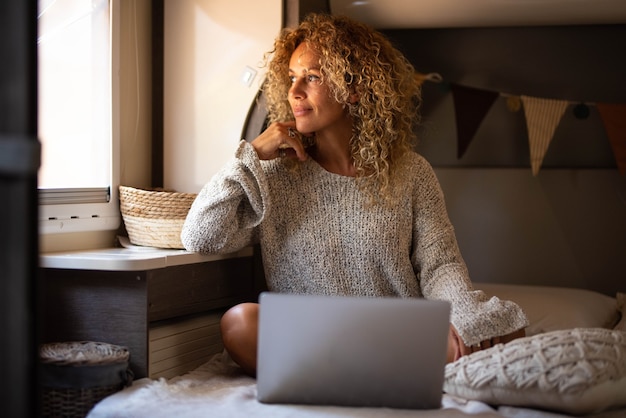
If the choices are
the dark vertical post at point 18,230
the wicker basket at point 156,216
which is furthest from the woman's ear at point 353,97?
the dark vertical post at point 18,230

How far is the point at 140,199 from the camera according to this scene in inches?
91.5

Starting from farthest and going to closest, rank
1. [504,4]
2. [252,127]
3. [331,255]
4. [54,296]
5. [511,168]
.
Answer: [511,168] < [504,4] < [252,127] < [331,255] < [54,296]

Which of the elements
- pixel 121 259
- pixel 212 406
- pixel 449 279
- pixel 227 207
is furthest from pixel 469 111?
pixel 212 406

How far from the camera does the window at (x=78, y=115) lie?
2213 millimetres

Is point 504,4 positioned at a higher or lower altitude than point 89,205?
higher

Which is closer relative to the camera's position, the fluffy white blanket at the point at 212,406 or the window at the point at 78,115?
the fluffy white blanket at the point at 212,406

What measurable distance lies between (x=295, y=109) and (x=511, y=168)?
1106 millimetres

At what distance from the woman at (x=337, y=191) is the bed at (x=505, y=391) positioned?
43 cm

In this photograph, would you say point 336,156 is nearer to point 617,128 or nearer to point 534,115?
point 534,115

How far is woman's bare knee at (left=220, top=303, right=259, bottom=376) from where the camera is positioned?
2061 millimetres

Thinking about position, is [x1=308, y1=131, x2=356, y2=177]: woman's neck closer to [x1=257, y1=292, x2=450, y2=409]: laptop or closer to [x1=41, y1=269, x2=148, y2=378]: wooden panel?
[x1=41, y1=269, x2=148, y2=378]: wooden panel

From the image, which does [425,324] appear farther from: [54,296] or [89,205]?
[89,205]

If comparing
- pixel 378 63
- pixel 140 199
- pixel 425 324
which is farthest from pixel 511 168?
pixel 425 324

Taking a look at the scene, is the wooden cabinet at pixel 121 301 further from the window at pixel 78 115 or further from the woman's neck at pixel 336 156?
the woman's neck at pixel 336 156
